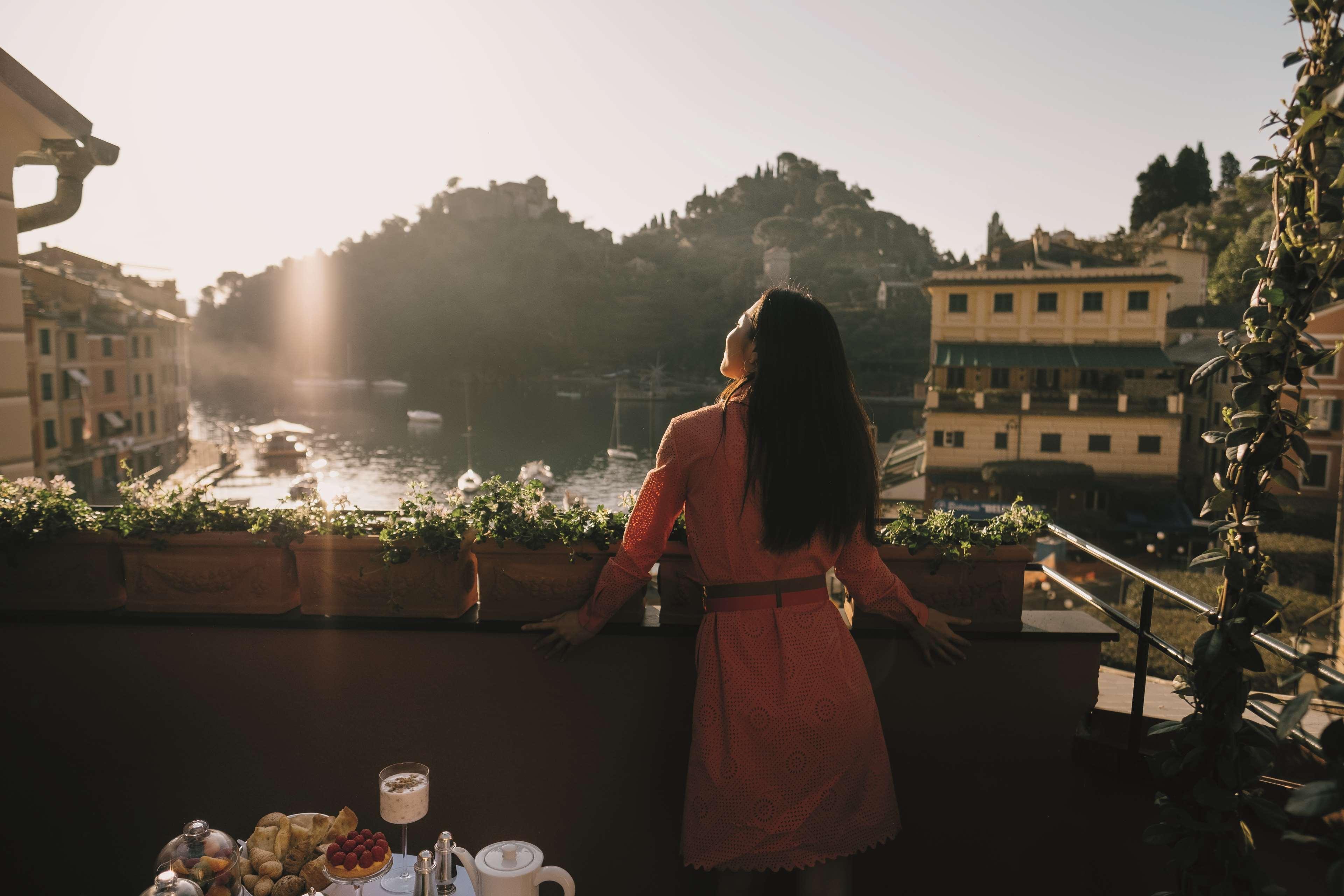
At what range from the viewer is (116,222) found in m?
5.21

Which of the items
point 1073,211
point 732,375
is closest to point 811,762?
point 732,375

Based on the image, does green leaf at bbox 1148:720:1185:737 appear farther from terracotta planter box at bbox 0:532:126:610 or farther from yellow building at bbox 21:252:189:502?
yellow building at bbox 21:252:189:502

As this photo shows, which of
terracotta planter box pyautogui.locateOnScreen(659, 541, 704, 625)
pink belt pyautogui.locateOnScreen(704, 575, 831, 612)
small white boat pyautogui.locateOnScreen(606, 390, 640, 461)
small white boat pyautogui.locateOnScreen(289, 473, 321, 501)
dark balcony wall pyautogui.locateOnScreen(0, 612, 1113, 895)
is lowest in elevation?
small white boat pyautogui.locateOnScreen(606, 390, 640, 461)

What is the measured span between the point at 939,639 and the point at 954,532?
0.86 feet

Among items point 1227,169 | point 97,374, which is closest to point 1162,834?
point 97,374

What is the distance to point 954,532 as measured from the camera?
2.04 m

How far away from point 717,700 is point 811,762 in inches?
8.4

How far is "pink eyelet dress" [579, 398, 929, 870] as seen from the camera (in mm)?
1611

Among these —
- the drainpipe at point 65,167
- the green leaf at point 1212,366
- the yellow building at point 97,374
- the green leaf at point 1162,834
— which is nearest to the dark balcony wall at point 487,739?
the green leaf at point 1162,834

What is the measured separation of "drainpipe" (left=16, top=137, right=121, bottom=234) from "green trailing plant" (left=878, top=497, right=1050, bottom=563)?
3.54m

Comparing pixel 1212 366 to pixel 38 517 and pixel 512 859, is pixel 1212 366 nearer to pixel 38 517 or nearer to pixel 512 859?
pixel 512 859

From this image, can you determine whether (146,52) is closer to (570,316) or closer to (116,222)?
(116,222)

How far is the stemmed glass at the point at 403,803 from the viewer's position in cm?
159

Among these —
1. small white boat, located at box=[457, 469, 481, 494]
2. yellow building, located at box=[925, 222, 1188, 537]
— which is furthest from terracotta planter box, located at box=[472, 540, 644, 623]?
yellow building, located at box=[925, 222, 1188, 537]
